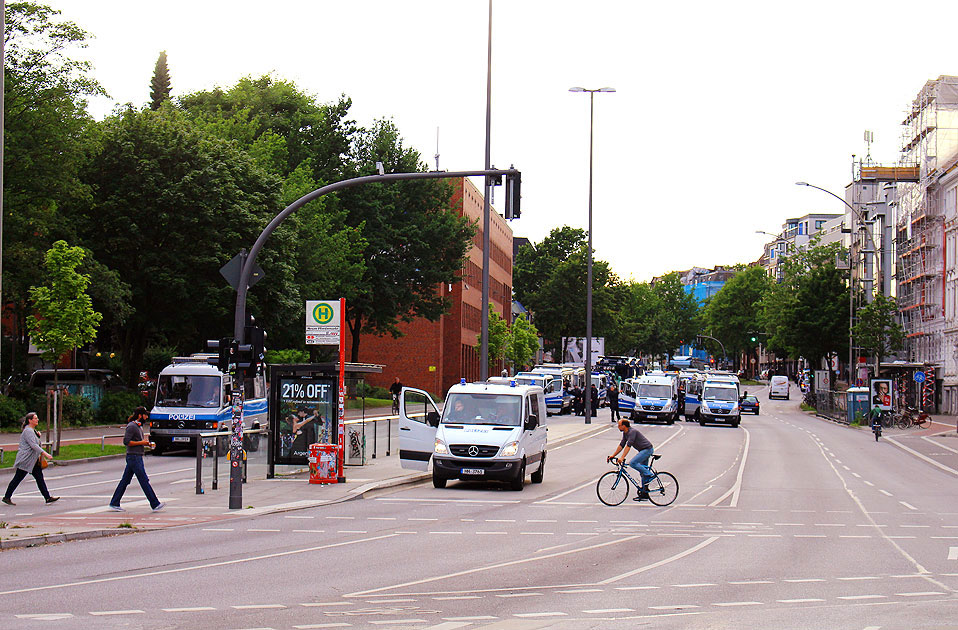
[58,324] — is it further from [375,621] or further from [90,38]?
[375,621]

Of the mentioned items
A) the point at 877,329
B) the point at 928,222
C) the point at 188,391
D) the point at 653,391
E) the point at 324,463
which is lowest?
the point at 324,463

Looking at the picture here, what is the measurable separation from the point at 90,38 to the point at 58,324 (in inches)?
539

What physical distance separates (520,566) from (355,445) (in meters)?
15.5

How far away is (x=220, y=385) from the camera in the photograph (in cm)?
3325

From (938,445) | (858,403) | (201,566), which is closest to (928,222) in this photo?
(858,403)

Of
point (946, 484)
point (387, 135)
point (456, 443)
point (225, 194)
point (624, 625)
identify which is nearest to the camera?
point (624, 625)

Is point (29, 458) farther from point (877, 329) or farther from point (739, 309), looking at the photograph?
point (739, 309)

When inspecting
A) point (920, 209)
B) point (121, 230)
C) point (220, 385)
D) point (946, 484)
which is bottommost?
point (946, 484)

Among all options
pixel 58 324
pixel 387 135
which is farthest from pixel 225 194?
pixel 387 135

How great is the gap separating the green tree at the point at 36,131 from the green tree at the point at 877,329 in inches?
1872

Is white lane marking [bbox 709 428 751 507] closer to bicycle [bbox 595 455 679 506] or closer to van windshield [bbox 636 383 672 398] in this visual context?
bicycle [bbox 595 455 679 506]

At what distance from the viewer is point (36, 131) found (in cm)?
4034

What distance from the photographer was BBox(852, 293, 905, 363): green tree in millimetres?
70250

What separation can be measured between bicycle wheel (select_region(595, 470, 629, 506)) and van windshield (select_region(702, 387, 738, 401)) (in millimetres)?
36963
